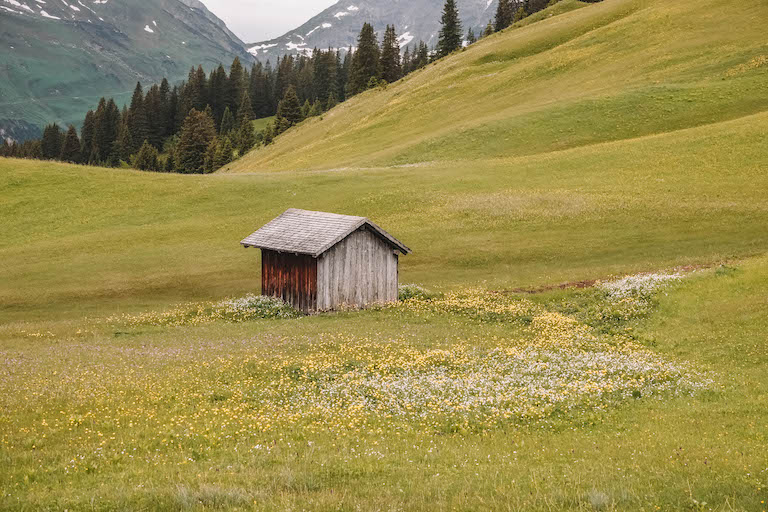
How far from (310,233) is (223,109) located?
146m

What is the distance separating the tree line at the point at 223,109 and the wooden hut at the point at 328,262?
92.2 metres

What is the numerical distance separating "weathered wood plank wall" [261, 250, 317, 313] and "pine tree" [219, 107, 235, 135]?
128m

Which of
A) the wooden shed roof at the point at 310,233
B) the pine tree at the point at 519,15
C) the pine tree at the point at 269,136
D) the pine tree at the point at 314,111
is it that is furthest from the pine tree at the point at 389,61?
the wooden shed roof at the point at 310,233

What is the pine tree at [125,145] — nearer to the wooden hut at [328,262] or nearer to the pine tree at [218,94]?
the pine tree at [218,94]

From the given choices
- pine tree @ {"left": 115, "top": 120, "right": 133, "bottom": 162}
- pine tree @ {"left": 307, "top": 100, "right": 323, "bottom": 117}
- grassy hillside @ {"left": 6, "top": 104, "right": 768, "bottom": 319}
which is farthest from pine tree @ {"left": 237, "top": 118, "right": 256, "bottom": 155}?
grassy hillside @ {"left": 6, "top": 104, "right": 768, "bottom": 319}

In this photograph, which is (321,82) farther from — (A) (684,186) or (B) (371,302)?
(B) (371,302)

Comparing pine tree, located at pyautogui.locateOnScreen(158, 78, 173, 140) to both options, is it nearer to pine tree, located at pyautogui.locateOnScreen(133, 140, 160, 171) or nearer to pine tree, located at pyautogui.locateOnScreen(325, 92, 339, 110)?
pine tree, located at pyautogui.locateOnScreen(133, 140, 160, 171)

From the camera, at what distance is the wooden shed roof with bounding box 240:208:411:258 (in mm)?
36062

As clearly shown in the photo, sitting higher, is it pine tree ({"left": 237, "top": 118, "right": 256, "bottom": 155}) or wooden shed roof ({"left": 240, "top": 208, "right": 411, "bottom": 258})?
pine tree ({"left": 237, "top": 118, "right": 256, "bottom": 155})

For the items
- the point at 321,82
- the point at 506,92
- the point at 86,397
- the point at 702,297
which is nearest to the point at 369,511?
the point at 86,397

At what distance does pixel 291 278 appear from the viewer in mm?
37906

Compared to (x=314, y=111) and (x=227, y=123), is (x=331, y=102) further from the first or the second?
(x=227, y=123)

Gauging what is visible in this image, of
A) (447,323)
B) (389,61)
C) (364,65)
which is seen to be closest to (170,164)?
(364,65)

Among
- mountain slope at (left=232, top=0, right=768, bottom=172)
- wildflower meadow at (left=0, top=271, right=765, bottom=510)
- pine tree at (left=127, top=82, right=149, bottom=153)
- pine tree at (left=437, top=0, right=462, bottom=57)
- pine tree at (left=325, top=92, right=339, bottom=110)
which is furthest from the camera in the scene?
pine tree at (left=127, top=82, right=149, bottom=153)
